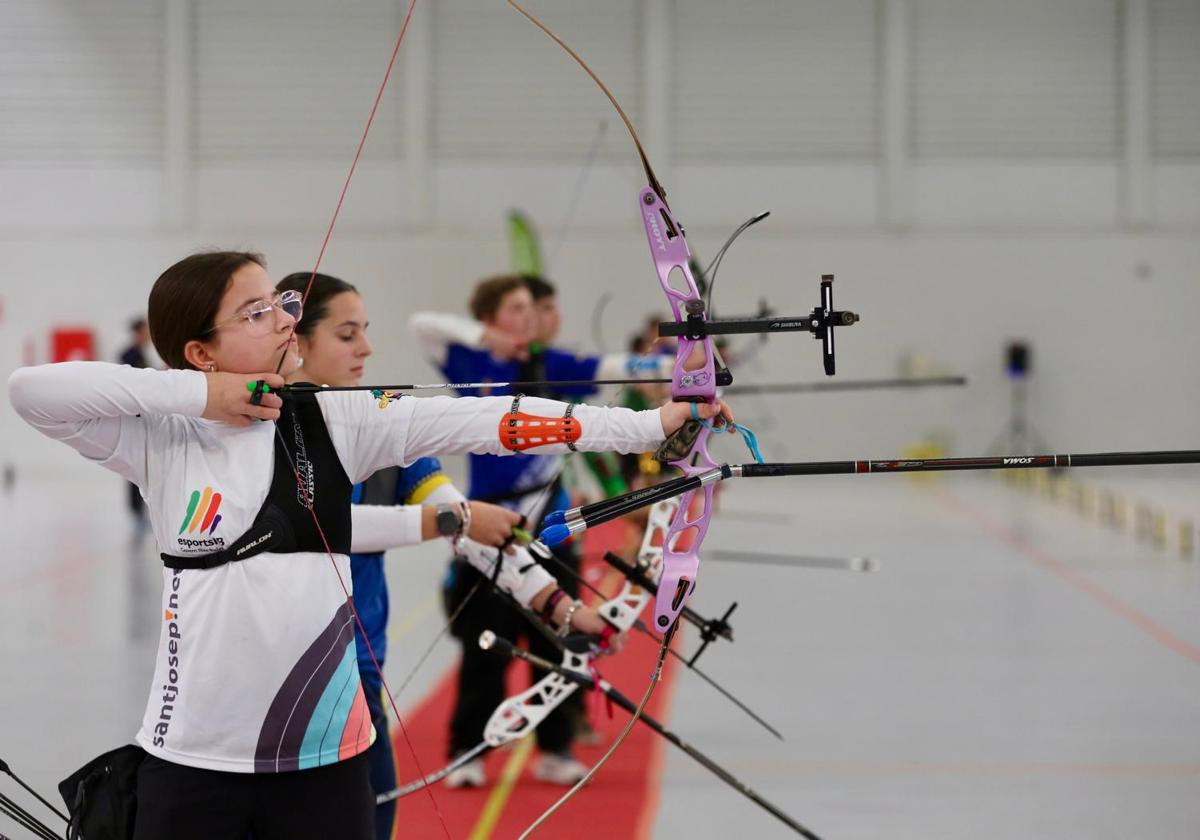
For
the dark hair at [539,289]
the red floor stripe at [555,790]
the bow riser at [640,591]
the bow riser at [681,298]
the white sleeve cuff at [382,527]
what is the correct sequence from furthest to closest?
the dark hair at [539,289], the red floor stripe at [555,790], the bow riser at [640,591], the white sleeve cuff at [382,527], the bow riser at [681,298]

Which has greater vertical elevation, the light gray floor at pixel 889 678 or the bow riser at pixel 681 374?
the bow riser at pixel 681 374

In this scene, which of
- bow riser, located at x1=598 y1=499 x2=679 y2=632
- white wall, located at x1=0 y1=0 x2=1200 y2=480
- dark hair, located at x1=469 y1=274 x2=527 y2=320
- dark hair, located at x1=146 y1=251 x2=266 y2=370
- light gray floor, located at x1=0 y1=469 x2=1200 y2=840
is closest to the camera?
dark hair, located at x1=146 y1=251 x2=266 y2=370

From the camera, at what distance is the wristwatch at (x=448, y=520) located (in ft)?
7.80

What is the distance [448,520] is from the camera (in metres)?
2.38

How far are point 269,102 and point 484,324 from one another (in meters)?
9.83

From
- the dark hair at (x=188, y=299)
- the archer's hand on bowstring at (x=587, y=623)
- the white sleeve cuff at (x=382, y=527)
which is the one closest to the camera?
the dark hair at (x=188, y=299)

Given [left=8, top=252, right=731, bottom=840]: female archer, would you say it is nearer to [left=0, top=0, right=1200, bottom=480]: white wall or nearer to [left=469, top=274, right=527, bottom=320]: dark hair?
[left=469, top=274, right=527, bottom=320]: dark hair

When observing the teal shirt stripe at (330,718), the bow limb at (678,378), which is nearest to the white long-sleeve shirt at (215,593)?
the teal shirt stripe at (330,718)

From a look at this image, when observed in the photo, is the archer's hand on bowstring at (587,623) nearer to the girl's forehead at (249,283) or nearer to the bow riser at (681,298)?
the bow riser at (681,298)

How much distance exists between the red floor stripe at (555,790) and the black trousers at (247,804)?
1.63 m

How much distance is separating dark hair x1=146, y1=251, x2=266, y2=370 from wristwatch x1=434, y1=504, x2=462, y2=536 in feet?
2.37

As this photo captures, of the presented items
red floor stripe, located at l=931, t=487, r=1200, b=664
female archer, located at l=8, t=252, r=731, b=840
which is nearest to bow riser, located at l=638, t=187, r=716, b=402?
female archer, located at l=8, t=252, r=731, b=840

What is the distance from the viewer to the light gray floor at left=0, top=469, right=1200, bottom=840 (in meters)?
3.55

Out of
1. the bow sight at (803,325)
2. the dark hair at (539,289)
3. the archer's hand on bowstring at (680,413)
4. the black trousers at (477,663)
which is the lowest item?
the black trousers at (477,663)
